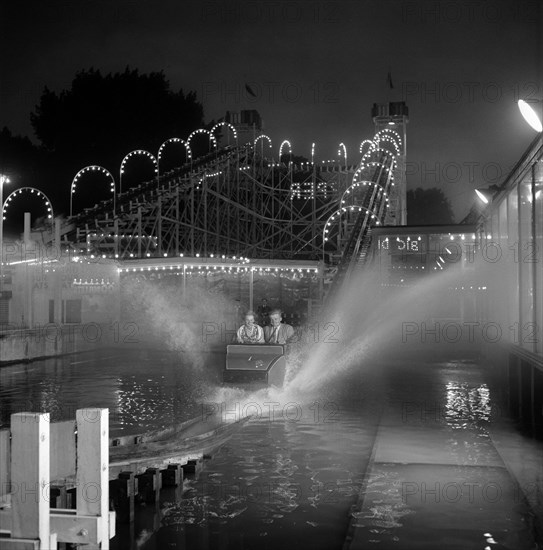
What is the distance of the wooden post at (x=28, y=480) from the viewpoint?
4359 millimetres

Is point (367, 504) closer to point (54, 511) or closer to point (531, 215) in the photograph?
point (54, 511)

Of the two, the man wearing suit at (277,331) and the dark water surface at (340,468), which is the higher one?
the man wearing suit at (277,331)

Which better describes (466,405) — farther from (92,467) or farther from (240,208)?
(240,208)

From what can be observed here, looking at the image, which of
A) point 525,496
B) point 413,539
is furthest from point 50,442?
point 525,496

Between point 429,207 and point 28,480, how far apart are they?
92115mm

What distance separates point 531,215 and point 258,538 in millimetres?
6602

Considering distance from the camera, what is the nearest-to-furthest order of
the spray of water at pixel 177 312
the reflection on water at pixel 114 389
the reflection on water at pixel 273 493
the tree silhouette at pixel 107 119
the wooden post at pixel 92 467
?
1. the wooden post at pixel 92 467
2. the reflection on water at pixel 273 493
3. the reflection on water at pixel 114 389
4. the spray of water at pixel 177 312
5. the tree silhouette at pixel 107 119

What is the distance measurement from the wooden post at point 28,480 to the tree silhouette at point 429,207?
86377mm

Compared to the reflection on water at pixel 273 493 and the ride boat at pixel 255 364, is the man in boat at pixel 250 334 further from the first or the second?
the reflection on water at pixel 273 493

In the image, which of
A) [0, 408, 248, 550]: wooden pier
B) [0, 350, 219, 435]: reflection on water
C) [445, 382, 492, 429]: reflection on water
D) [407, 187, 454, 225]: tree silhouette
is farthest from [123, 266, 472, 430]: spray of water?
[407, 187, 454, 225]: tree silhouette

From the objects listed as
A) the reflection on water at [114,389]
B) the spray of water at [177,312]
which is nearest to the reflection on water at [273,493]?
the reflection on water at [114,389]

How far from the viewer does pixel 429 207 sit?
9419cm

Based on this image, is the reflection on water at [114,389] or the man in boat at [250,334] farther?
the man in boat at [250,334]

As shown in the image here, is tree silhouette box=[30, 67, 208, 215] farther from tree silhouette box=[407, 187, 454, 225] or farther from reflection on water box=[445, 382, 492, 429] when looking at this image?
reflection on water box=[445, 382, 492, 429]
